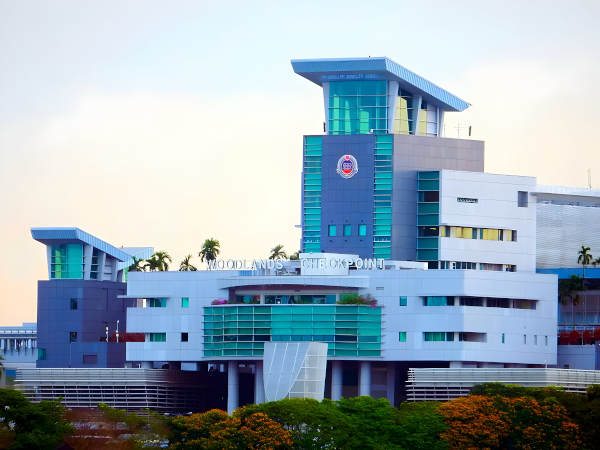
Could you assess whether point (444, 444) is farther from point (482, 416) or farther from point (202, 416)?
point (202, 416)

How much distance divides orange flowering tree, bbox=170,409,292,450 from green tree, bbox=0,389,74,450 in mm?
13865

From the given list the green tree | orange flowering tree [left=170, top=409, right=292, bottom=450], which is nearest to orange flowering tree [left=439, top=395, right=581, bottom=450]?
orange flowering tree [left=170, top=409, right=292, bottom=450]

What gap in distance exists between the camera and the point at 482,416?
182625 mm

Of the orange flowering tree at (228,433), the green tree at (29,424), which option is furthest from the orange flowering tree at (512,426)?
the green tree at (29,424)

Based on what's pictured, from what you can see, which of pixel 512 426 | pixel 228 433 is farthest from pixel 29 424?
pixel 512 426

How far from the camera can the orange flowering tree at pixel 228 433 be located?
174 meters

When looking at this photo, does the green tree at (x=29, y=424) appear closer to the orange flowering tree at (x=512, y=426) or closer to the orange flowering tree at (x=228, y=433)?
the orange flowering tree at (x=228, y=433)

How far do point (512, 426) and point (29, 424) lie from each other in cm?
5353

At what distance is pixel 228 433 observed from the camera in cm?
17575

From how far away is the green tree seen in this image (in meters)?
180

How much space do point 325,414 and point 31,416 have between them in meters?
33.1

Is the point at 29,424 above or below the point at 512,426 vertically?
below

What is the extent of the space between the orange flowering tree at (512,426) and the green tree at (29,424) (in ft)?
141

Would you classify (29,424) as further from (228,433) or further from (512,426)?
(512,426)
